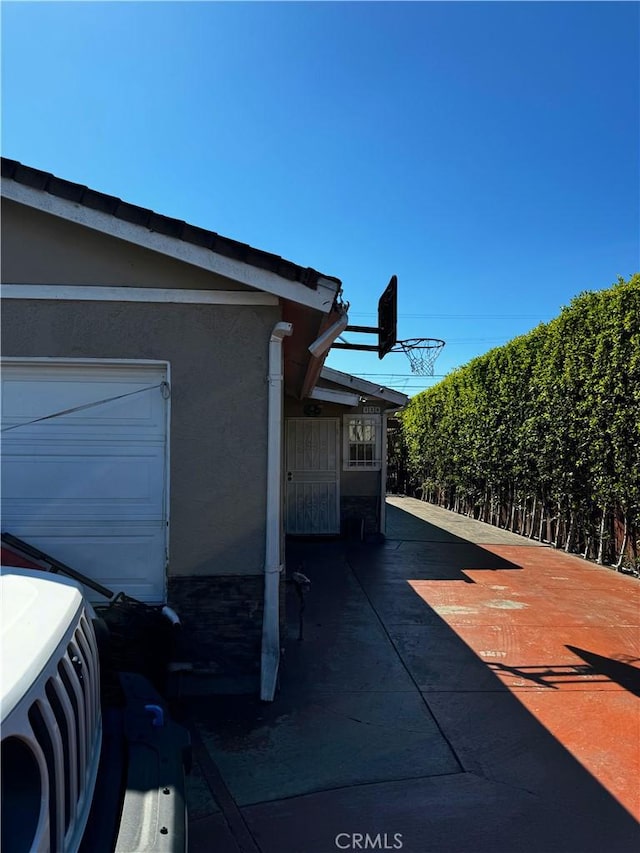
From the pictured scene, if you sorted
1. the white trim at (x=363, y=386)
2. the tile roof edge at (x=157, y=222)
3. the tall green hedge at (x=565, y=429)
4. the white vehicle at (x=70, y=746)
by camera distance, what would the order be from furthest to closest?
the white trim at (x=363, y=386)
the tall green hedge at (x=565, y=429)
the tile roof edge at (x=157, y=222)
the white vehicle at (x=70, y=746)

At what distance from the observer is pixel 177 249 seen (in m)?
4.23

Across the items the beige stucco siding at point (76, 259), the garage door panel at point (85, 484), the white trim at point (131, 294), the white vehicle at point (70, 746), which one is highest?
the beige stucco siding at point (76, 259)

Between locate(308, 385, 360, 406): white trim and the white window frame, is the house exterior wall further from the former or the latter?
the white window frame

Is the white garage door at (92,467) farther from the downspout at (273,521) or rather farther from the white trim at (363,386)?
the white trim at (363,386)

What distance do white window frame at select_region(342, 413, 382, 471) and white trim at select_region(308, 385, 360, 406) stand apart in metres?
1.01

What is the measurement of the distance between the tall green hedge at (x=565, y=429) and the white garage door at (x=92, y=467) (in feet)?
21.4

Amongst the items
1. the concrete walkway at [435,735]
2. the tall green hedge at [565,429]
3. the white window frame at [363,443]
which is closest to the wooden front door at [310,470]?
the white window frame at [363,443]

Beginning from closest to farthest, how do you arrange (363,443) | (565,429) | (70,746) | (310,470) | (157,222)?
(70,746), (157,222), (565,429), (310,470), (363,443)

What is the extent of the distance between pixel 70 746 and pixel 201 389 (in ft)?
9.57

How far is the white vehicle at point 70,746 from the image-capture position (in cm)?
148

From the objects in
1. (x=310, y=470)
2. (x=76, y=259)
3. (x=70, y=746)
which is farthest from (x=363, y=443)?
(x=70, y=746)

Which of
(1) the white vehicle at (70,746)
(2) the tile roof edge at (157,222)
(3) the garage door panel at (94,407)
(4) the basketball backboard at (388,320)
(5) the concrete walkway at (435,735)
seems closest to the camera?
(1) the white vehicle at (70,746)

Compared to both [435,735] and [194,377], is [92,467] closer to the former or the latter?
[194,377]

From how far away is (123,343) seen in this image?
14.3 ft
